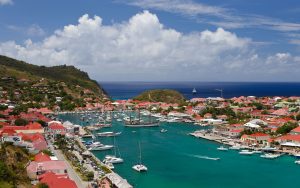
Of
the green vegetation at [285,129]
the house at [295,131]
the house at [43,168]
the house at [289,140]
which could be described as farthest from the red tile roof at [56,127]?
the house at [295,131]

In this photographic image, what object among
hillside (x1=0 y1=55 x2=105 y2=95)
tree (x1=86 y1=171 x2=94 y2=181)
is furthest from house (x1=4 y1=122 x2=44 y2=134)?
hillside (x1=0 y1=55 x2=105 y2=95)

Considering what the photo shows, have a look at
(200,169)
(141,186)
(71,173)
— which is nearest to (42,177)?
(71,173)

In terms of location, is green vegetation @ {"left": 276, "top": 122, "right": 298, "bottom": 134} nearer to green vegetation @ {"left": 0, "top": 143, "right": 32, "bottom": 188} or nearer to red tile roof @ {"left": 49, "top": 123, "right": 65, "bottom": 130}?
red tile roof @ {"left": 49, "top": 123, "right": 65, "bottom": 130}

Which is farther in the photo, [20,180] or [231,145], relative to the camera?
[231,145]

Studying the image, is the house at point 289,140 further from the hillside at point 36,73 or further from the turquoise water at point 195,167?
the hillside at point 36,73

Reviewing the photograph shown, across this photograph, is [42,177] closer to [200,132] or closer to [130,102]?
[200,132]

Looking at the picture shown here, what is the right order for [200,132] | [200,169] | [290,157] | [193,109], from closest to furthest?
[200,169] → [290,157] → [200,132] → [193,109]
